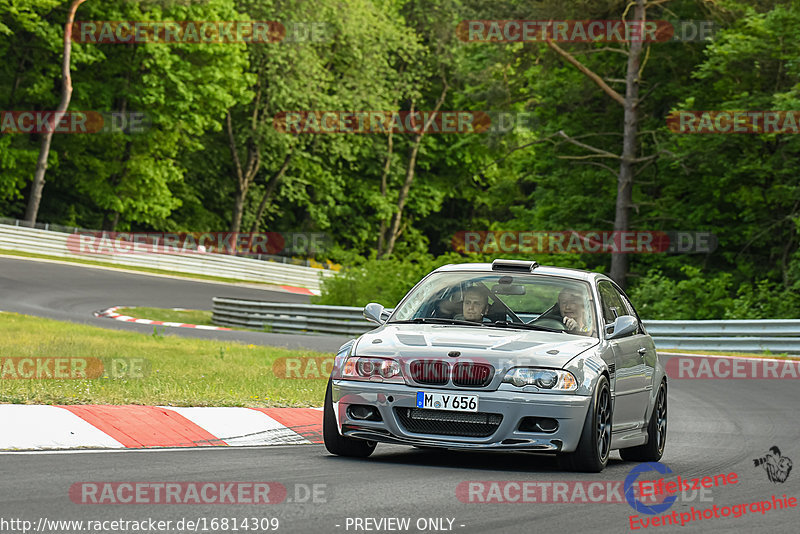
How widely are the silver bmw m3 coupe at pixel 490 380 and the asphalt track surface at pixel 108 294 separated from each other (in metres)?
14.0

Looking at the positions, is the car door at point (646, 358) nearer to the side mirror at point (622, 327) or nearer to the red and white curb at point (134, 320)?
the side mirror at point (622, 327)

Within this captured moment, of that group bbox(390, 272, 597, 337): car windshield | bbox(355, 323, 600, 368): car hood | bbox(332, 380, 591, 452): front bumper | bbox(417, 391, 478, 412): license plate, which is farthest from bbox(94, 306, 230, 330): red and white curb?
bbox(417, 391, 478, 412): license plate

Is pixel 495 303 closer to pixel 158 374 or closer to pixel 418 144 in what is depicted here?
pixel 158 374

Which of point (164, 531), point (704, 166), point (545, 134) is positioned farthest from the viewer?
point (545, 134)

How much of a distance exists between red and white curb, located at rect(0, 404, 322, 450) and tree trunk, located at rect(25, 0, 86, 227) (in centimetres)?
4049

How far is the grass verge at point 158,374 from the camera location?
35.8ft

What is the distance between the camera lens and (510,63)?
135ft

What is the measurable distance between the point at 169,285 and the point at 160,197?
12.3 meters

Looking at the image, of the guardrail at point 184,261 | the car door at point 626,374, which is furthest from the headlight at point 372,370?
the guardrail at point 184,261

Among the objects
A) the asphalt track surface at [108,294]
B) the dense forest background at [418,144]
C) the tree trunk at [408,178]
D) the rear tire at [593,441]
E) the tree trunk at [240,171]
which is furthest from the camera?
the tree trunk at [408,178]

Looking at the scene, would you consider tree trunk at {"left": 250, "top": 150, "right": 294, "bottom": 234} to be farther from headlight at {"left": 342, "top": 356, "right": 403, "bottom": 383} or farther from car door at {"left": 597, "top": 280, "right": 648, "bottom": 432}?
headlight at {"left": 342, "top": 356, "right": 403, "bottom": 383}

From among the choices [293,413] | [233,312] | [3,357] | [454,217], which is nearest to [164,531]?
[293,413]

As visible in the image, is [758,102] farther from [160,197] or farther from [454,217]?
[454,217]

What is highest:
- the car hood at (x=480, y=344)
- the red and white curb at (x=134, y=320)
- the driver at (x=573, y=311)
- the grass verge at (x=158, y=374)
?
the driver at (x=573, y=311)
